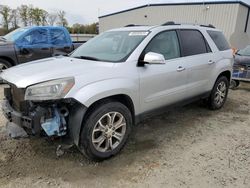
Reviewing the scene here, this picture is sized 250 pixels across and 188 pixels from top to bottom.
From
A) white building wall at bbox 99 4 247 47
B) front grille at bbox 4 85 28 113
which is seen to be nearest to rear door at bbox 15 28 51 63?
front grille at bbox 4 85 28 113

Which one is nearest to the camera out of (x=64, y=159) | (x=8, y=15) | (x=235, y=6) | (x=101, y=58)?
(x=64, y=159)

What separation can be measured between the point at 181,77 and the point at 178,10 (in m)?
17.0

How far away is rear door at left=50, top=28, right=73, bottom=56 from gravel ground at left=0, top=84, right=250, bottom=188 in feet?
15.2

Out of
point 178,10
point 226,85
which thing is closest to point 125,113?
point 226,85

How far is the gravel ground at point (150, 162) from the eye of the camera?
2840mm

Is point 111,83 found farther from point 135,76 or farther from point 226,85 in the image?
point 226,85

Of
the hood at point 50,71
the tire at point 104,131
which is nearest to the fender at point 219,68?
the tire at point 104,131

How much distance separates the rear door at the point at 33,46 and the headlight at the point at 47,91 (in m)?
5.60

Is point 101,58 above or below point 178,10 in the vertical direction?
below

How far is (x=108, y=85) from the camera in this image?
300 centimetres

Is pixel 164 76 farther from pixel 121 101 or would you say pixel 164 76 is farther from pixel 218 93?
pixel 218 93

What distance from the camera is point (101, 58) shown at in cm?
349

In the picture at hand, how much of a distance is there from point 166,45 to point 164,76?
57 cm

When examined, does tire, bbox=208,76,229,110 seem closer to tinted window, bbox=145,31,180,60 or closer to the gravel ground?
the gravel ground
